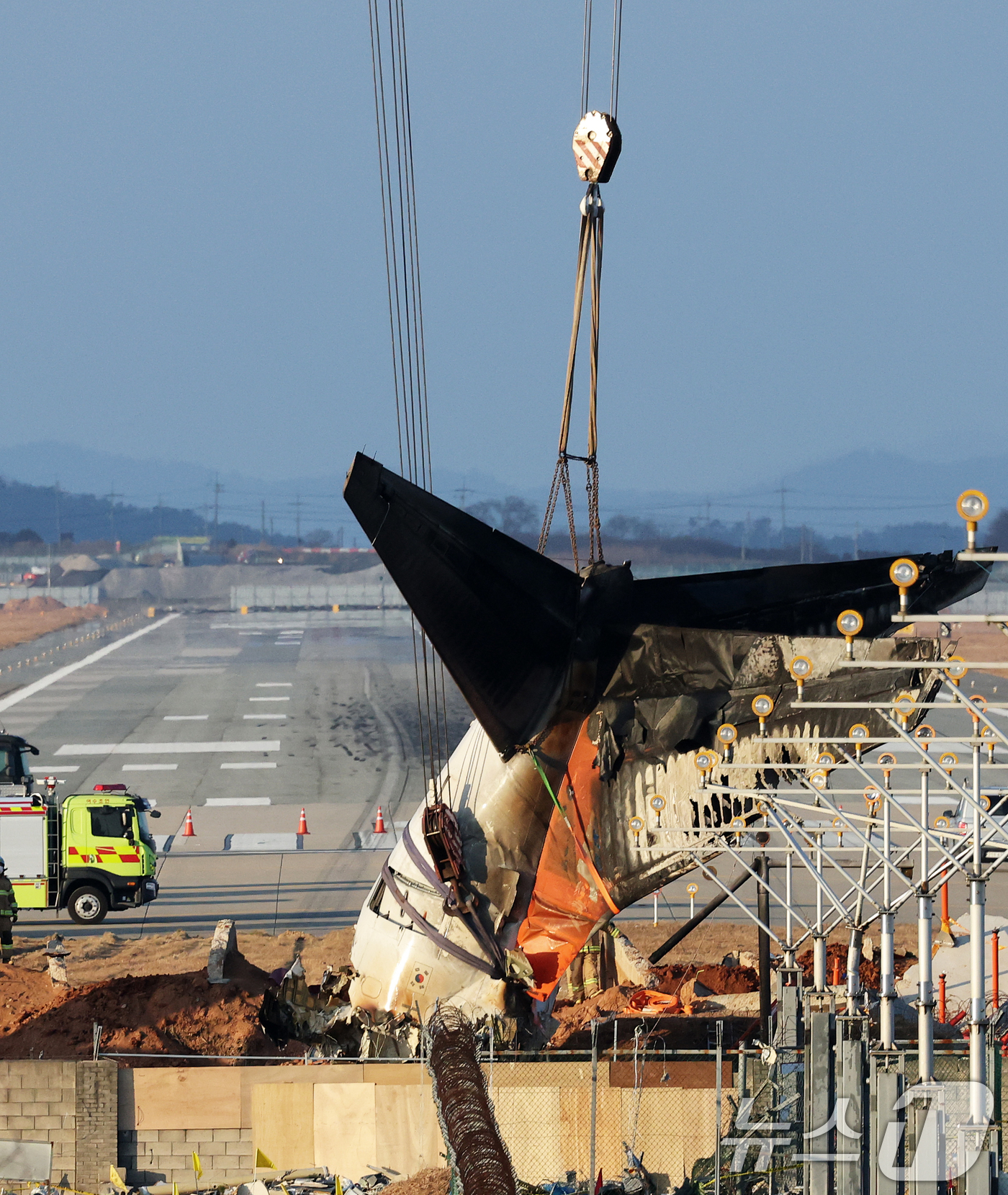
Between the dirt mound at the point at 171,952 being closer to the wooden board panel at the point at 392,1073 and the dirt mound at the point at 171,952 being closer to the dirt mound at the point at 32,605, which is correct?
the wooden board panel at the point at 392,1073

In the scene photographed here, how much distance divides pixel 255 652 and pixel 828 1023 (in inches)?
3807

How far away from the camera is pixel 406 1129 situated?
22.0 meters

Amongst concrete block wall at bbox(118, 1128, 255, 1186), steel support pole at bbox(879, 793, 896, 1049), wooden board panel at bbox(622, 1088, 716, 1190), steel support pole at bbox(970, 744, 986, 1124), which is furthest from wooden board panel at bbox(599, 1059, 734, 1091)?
steel support pole at bbox(970, 744, 986, 1124)

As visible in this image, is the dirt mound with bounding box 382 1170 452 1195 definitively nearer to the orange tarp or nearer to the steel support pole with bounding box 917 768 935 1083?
the orange tarp

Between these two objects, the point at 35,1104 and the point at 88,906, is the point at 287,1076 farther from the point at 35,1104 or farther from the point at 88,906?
the point at 88,906

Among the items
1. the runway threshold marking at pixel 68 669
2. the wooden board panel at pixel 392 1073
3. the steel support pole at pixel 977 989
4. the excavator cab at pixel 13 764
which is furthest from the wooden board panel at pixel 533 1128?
the runway threshold marking at pixel 68 669

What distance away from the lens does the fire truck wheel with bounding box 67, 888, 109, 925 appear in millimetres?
38000

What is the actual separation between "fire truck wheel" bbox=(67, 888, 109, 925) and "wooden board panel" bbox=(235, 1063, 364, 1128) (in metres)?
16.8

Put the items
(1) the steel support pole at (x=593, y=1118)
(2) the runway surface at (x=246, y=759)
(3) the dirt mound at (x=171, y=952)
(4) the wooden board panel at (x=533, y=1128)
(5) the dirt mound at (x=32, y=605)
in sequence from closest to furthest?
(1) the steel support pole at (x=593, y=1118) < (4) the wooden board panel at (x=533, y=1128) < (3) the dirt mound at (x=171, y=952) < (2) the runway surface at (x=246, y=759) < (5) the dirt mound at (x=32, y=605)

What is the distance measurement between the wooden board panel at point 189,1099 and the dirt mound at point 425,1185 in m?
2.95

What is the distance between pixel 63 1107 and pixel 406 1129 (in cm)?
482

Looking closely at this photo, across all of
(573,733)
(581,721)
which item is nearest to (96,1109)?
(573,733)

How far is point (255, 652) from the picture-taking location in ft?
362

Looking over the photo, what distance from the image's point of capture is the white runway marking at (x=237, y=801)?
171 feet
